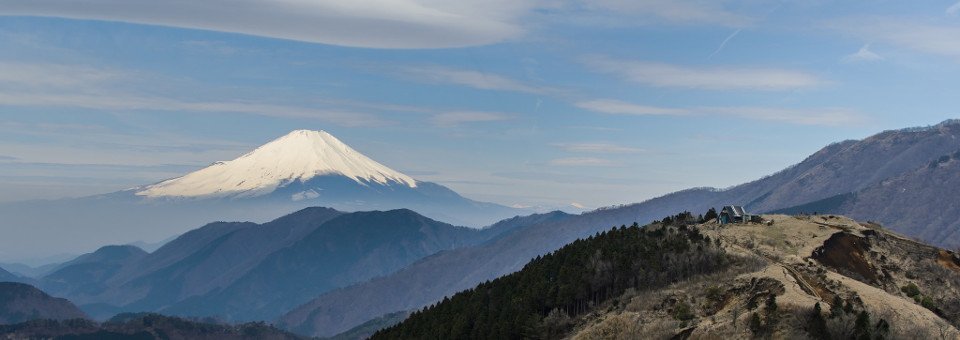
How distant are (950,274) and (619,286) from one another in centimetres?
6453

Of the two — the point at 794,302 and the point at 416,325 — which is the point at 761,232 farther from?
the point at 416,325

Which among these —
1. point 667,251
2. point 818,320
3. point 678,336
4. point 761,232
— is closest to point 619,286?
point 667,251

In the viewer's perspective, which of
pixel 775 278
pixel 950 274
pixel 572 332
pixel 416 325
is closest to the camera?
pixel 775 278

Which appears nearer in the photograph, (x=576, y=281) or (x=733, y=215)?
(x=576, y=281)

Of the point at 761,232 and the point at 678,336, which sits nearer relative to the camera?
the point at 678,336

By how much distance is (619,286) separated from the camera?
150375mm

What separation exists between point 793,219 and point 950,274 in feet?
102

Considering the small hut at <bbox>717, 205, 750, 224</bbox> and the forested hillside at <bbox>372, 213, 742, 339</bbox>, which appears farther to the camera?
the small hut at <bbox>717, 205, 750, 224</bbox>

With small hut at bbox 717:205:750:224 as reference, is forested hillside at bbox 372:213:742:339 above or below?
below

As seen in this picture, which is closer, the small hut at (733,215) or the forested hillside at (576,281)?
the forested hillside at (576,281)

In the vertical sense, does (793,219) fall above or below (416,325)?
above

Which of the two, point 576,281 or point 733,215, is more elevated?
point 733,215

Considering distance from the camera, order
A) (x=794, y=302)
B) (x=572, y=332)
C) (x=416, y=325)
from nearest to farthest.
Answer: (x=794, y=302), (x=572, y=332), (x=416, y=325)

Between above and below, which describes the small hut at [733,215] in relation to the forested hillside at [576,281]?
above
